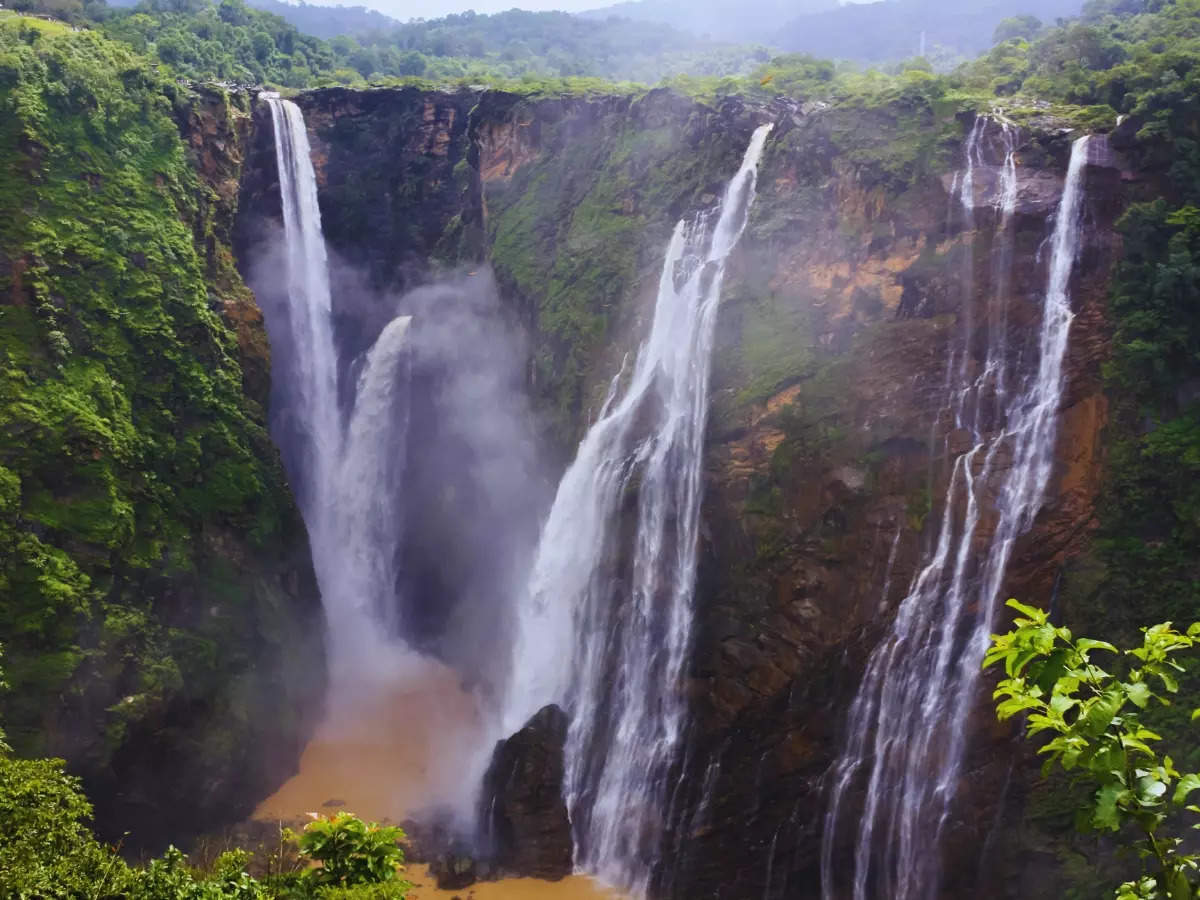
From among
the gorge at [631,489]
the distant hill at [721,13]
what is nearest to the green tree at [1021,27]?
the gorge at [631,489]

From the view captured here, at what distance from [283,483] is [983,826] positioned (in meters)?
21.3

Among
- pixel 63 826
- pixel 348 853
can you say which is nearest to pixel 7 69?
pixel 63 826

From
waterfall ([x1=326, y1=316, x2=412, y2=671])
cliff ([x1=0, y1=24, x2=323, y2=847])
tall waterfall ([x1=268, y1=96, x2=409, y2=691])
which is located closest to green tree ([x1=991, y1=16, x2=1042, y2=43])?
waterfall ([x1=326, y1=316, x2=412, y2=671])

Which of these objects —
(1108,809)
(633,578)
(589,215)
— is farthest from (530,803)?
→ (1108,809)

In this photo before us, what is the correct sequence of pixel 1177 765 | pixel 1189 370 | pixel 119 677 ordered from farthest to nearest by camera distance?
pixel 119 677, pixel 1189 370, pixel 1177 765

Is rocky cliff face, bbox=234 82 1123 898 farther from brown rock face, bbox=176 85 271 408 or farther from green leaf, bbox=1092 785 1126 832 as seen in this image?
green leaf, bbox=1092 785 1126 832

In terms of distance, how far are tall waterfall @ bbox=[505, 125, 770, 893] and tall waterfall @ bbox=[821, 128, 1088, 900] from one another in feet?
15.1

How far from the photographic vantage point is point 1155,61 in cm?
2031

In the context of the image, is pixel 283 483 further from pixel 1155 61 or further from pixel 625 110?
pixel 1155 61

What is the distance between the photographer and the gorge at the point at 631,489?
18875mm

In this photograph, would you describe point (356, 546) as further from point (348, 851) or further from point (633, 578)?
point (348, 851)

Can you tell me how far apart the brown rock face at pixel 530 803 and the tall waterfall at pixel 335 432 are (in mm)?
10223

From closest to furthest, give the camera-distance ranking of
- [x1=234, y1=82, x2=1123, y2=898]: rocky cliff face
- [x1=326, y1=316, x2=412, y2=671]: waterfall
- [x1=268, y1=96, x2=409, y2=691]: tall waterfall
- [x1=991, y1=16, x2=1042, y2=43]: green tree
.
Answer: [x1=234, y1=82, x2=1123, y2=898]: rocky cliff face < [x1=326, y1=316, x2=412, y2=671]: waterfall < [x1=268, y1=96, x2=409, y2=691]: tall waterfall < [x1=991, y1=16, x2=1042, y2=43]: green tree

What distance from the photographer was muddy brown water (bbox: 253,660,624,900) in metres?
21.6
